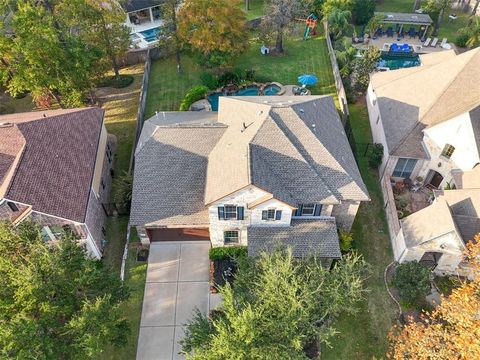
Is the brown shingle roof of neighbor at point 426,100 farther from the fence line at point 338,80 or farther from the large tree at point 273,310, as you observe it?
the large tree at point 273,310

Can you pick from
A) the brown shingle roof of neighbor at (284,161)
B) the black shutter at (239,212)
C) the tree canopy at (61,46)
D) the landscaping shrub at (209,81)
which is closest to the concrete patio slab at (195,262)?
the black shutter at (239,212)

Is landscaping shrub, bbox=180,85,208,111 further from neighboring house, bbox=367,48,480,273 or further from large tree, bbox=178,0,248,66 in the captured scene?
neighboring house, bbox=367,48,480,273

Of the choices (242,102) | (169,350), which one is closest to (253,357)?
(169,350)

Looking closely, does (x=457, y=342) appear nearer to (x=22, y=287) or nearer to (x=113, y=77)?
(x=22, y=287)

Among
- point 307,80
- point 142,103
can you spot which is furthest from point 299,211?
point 142,103

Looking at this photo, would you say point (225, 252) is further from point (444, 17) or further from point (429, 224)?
point (444, 17)

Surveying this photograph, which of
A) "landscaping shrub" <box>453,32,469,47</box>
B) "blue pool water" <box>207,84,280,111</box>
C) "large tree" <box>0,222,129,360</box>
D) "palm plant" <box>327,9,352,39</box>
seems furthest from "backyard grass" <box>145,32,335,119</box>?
"large tree" <box>0,222,129,360</box>
